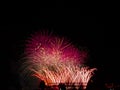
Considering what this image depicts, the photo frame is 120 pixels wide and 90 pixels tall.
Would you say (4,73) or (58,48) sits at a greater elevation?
(58,48)

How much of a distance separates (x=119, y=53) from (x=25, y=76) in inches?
309

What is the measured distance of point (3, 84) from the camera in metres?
14.1

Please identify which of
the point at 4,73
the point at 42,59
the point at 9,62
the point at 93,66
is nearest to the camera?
the point at 42,59

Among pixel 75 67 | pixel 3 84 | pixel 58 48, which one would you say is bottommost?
pixel 3 84

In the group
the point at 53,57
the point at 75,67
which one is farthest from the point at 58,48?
the point at 75,67

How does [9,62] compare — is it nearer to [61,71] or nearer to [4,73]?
[4,73]

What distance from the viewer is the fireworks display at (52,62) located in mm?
13930

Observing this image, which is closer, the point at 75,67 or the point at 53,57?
the point at 53,57

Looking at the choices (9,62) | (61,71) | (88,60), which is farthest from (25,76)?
(88,60)

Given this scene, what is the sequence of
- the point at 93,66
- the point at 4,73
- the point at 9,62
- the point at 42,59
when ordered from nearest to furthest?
1. the point at 42,59
2. the point at 4,73
3. the point at 9,62
4. the point at 93,66

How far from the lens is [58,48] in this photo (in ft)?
47.3

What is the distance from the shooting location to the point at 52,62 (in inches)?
561

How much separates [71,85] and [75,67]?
1472mm

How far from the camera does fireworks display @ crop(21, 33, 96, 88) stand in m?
13.9
